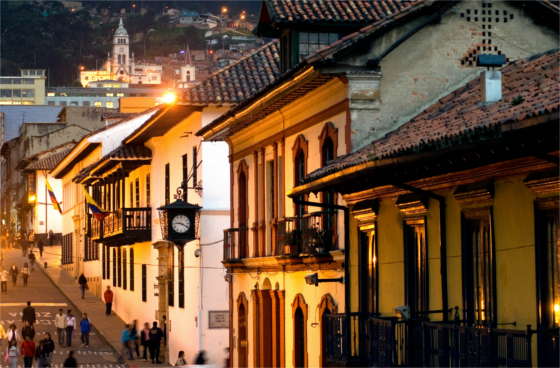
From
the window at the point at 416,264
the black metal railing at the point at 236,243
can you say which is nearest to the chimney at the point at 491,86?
the window at the point at 416,264

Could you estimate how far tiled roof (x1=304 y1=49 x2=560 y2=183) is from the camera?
13273 millimetres

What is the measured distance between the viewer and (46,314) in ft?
164

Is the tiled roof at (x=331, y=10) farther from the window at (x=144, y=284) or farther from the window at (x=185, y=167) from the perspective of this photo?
the window at (x=144, y=284)

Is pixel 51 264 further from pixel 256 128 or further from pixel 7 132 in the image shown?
pixel 7 132

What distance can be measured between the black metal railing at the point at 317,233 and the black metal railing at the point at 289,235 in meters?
0.32

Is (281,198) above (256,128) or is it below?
below

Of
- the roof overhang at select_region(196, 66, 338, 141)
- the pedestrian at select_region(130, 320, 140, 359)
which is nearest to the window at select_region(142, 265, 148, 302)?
the pedestrian at select_region(130, 320, 140, 359)

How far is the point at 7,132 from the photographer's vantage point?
164500 mm

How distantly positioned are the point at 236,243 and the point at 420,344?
13901 mm

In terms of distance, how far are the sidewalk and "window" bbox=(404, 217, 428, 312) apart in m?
21.4

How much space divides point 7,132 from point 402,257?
152m

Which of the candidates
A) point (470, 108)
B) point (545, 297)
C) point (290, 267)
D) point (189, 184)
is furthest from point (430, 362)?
point (189, 184)

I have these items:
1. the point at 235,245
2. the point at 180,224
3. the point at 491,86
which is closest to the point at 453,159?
the point at 491,86

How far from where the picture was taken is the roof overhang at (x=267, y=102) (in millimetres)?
20594
